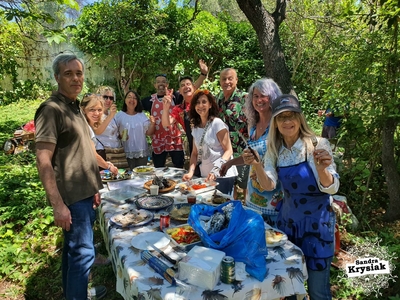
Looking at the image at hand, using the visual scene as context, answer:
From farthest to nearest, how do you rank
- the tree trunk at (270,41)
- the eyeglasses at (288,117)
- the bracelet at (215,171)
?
the tree trunk at (270,41), the bracelet at (215,171), the eyeglasses at (288,117)

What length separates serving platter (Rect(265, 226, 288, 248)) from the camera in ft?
5.97

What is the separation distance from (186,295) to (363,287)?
6.77ft

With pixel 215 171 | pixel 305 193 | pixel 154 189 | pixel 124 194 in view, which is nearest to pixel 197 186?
pixel 215 171

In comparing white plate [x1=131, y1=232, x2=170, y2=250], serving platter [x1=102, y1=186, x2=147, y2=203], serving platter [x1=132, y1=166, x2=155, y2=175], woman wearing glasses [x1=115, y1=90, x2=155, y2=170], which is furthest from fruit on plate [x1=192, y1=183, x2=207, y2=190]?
woman wearing glasses [x1=115, y1=90, x2=155, y2=170]

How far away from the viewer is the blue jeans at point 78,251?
2104 millimetres

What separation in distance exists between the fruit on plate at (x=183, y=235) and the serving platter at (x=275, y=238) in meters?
0.45

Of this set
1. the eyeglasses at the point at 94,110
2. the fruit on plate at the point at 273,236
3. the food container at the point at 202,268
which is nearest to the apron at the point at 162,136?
the eyeglasses at the point at 94,110

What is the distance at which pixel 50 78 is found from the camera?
14.6m

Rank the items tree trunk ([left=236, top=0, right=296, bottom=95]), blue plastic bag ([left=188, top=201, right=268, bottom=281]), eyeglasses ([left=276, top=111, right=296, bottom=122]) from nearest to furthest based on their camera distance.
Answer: blue plastic bag ([left=188, top=201, right=268, bottom=281]) → eyeglasses ([left=276, top=111, right=296, bottom=122]) → tree trunk ([left=236, top=0, right=296, bottom=95])

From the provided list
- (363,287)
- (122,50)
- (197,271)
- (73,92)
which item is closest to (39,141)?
(73,92)

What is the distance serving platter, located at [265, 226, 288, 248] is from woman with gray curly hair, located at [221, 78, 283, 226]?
14.3 inches

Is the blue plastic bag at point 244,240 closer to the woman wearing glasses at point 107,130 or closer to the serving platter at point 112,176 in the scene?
the serving platter at point 112,176

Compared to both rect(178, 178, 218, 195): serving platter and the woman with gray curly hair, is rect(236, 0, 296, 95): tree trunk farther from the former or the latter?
rect(178, 178, 218, 195): serving platter

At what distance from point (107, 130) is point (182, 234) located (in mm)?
2409
